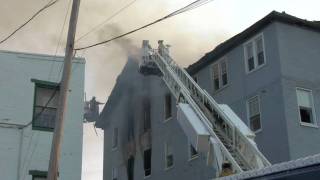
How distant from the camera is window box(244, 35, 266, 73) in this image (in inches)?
888

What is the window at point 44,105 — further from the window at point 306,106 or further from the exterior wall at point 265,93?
the window at point 306,106

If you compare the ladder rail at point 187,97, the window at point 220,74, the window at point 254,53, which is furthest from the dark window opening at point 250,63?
the ladder rail at point 187,97

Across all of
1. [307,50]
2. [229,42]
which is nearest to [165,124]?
[229,42]

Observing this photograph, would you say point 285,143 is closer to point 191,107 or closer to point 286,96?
point 286,96

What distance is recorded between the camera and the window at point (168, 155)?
28.3 metres

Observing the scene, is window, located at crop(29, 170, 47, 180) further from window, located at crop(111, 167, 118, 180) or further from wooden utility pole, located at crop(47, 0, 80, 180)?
window, located at crop(111, 167, 118, 180)

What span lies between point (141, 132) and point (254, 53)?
458 inches

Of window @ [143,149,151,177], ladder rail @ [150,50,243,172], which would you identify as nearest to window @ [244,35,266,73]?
ladder rail @ [150,50,243,172]

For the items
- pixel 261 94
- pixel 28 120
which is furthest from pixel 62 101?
pixel 261 94

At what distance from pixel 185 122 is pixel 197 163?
8591 millimetres

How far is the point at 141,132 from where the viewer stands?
32.6m

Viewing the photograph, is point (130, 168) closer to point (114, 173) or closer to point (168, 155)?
point (114, 173)

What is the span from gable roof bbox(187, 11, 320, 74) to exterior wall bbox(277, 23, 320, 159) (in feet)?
0.83

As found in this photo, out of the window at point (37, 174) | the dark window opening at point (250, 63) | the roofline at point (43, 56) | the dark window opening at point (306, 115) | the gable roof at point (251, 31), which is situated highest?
the gable roof at point (251, 31)
